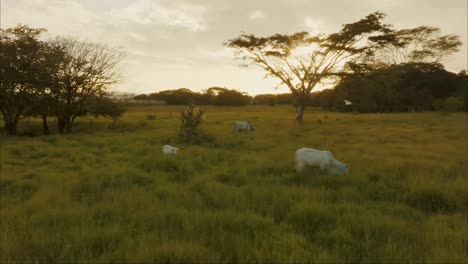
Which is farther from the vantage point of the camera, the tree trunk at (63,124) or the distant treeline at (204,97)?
the distant treeline at (204,97)

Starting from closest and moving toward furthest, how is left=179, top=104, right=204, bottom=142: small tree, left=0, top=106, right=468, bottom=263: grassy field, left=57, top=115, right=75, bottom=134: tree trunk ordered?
left=0, top=106, right=468, bottom=263: grassy field → left=179, top=104, right=204, bottom=142: small tree → left=57, top=115, right=75, bottom=134: tree trunk

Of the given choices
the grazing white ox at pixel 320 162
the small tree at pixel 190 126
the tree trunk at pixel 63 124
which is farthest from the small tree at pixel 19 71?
the grazing white ox at pixel 320 162

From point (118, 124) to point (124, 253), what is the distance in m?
23.1

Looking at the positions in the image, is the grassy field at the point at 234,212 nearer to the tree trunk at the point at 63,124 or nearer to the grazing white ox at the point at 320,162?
the grazing white ox at the point at 320,162

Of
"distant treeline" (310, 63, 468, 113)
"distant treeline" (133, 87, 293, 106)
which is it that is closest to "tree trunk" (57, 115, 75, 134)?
"distant treeline" (310, 63, 468, 113)

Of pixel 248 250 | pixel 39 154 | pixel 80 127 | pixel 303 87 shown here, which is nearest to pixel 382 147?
pixel 248 250

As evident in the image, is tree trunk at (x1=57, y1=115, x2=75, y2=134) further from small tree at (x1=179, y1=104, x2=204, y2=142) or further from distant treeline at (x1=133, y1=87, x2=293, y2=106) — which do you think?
distant treeline at (x1=133, y1=87, x2=293, y2=106)

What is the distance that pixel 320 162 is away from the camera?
8039mm

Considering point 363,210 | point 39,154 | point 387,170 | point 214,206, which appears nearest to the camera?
point 363,210

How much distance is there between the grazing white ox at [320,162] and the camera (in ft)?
26.1

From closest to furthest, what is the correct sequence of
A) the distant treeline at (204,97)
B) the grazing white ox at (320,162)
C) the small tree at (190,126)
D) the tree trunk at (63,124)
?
1. the grazing white ox at (320,162)
2. the small tree at (190,126)
3. the tree trunk at (63,124)
4. the distant treeline at (204,97)

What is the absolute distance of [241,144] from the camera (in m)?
14.4

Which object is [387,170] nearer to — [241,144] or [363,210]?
[363,210]

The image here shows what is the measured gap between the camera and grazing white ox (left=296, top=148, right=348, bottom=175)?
7965mm
